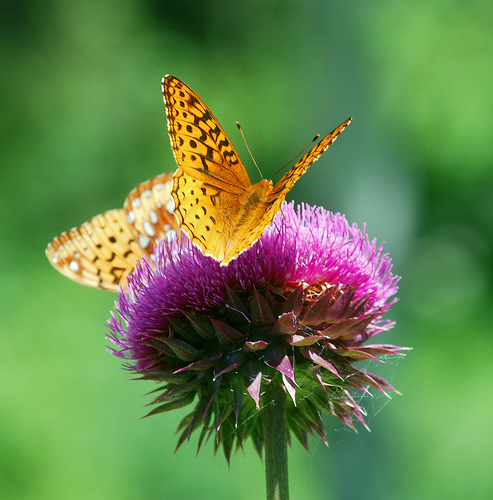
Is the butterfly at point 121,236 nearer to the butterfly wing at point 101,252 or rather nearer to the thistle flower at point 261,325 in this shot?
the butterfly wing at point 101,252

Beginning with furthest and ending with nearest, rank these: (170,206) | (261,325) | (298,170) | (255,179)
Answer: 1. (255,179)
2. (170,206)
3. (261,325)
4. (298,170)

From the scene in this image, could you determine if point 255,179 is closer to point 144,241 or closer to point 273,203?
point 144,241

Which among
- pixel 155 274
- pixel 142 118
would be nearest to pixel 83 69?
pixel 142 118

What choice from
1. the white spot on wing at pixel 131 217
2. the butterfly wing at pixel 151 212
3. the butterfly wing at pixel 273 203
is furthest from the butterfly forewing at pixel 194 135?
the white spot on wing at pixel 131 217

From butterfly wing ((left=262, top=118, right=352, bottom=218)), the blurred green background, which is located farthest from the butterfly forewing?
the blurred green background

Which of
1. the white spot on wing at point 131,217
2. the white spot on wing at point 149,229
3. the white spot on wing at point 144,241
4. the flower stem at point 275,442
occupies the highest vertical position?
the white spot on wing at point 131,217

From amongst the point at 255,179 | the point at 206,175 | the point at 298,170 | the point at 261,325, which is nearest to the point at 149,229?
the point at 206,175
